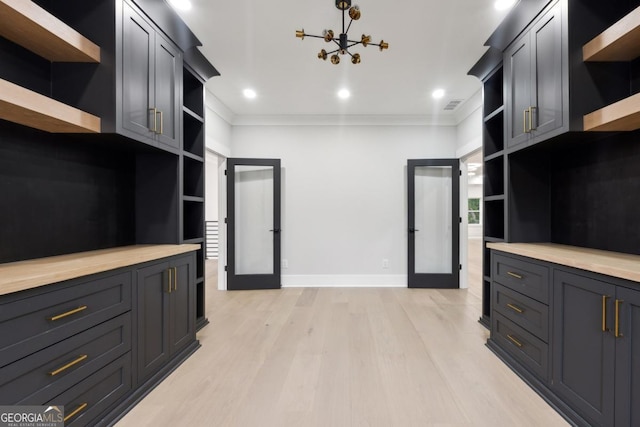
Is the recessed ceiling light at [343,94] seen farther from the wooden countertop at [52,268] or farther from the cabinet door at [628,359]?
the cabinet door at [628,359]

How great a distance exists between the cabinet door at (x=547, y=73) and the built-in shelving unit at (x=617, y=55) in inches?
6.3

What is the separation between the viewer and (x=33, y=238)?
5.98ft

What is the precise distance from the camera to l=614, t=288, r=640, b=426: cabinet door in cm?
132

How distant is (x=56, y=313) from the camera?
1.38 m

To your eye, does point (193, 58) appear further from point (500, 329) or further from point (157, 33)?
point (500, 329)

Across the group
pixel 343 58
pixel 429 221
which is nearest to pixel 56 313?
pixel 343 58

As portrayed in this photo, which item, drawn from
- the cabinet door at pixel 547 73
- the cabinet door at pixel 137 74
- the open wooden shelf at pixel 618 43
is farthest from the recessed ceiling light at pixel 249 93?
→ the open wooden shelf at pixel 618 43

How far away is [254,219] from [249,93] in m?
1.96

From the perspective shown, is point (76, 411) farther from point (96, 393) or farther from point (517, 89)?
point (517, 89)

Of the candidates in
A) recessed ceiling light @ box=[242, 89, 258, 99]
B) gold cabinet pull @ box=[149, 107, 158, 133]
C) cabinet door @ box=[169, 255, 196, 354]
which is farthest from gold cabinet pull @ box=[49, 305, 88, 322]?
recessed ceiling light @ box=[242, 89, 258, 99]

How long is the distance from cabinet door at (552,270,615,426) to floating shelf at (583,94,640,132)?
917mm

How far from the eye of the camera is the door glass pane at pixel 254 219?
15.9ft

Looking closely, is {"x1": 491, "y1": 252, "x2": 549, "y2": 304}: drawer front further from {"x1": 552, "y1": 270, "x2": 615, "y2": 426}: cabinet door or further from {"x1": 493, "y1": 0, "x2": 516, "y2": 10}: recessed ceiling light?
{"x1": 493, "y1": 0, "x2": 516, "y2": 10}: recessed ceiling light

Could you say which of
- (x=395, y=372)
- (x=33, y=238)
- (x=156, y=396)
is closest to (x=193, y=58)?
(x=33, y=238)
